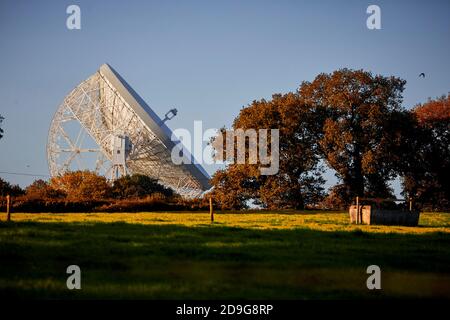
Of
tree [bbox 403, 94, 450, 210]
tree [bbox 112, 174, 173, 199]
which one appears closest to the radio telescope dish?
tree [bbox 112, 174, 173, 199]

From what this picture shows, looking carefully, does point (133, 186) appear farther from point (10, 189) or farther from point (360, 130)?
point (360, 130)

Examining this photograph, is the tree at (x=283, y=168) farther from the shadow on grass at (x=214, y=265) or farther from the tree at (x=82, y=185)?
the shadow on grass at (x=214, y=265)

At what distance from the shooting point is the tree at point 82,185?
57.5 metres

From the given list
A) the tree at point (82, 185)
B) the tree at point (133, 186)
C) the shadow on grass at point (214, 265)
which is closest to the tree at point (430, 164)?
the tree at point (133, 186)

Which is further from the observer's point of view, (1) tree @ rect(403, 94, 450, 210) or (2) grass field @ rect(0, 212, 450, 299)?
(1) tree @ rect(403, 94, 450, 210)

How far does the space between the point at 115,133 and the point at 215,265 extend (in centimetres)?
4005

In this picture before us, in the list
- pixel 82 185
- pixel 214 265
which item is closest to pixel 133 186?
pixel 82 185

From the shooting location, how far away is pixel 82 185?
194 feet

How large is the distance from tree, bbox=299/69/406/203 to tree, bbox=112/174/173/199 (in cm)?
1921

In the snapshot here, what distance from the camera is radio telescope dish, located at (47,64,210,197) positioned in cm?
4616

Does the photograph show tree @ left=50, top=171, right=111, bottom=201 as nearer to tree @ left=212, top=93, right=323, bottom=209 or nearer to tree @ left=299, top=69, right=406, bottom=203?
tree @ left=212, top=93, right=323, bottom=209

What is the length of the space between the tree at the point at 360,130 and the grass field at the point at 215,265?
101 ft
